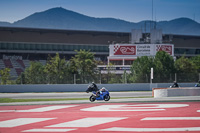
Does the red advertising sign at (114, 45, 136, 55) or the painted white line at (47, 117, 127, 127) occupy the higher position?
the red advertising sign at (114, 45, 136, 55)

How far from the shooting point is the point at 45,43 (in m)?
87.6

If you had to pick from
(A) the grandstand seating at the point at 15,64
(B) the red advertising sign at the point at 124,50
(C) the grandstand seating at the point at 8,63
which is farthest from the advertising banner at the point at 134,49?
(C) the grandstand seating at the point at 8,63

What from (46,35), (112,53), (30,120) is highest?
(46,35)

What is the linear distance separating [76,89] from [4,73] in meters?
22.5

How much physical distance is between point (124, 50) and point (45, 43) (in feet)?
76.1

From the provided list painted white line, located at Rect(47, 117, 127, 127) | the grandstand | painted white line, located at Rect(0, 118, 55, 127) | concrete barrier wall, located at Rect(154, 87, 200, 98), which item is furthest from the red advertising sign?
painted white line, located at Rect(0, 118, 55, 127)

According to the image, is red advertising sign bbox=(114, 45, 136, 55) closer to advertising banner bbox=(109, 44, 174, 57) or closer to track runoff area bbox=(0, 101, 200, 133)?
advertising banner bbox=(109, 44, 174, 57)

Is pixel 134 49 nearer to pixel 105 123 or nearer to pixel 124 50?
pixel 124 50

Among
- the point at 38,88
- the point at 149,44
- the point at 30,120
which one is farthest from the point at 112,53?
the point at 30,120

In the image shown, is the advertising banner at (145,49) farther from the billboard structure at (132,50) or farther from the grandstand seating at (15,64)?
the grandstand seating at (15,64)

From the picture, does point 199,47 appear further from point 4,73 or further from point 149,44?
point 4,73

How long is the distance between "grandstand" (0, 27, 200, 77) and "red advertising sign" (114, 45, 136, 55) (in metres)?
8.12

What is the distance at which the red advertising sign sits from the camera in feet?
243

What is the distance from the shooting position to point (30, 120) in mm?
15797
